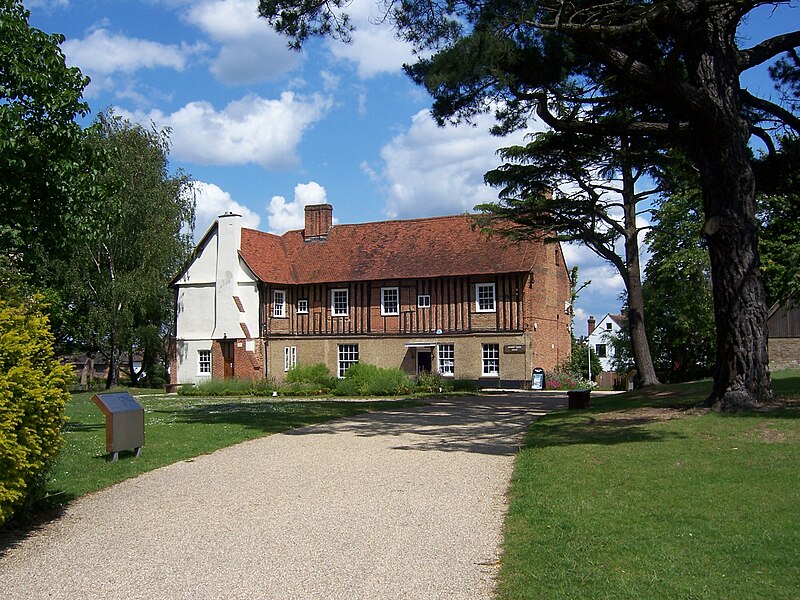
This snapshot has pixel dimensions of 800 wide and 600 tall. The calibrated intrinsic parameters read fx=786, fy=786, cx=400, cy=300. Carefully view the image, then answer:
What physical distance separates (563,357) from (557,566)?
117ft

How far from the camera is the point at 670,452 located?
36.7 ft

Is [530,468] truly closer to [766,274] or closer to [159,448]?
[159,448]

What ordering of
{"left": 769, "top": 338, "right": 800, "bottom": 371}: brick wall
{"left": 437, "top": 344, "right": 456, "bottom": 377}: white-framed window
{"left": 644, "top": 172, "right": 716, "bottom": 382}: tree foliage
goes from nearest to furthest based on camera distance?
{"left": 644, "top": 172, "right": 716, "bottom": 382}: tree foliage → {"left": 437, "top": 344, "right": 456, "bottom": 377}: white-framed window → {"left": 769, "top": 338, "right": 800, "bottom": 371}: brick wall

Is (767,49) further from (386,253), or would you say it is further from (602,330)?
(602,330)

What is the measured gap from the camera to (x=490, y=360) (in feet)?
121

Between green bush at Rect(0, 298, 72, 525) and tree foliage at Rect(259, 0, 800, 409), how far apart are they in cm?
860

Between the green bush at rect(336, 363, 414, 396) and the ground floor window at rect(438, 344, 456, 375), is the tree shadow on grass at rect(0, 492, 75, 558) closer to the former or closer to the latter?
the green bush at rect(336, 363, 414, 396)

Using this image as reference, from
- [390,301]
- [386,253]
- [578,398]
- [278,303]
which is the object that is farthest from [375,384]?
[578,398]

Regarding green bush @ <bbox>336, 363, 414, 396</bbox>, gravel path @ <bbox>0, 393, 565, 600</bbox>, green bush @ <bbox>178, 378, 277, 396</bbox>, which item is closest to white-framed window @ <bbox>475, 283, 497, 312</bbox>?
green bush @ <bbox>336, 363, 414, 396</bbox>

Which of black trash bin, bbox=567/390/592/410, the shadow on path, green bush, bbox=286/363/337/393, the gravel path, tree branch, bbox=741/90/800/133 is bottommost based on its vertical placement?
the gravel path

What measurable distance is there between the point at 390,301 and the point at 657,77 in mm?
25643

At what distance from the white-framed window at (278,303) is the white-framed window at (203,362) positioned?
408 centimetres

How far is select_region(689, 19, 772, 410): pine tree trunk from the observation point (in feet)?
49.0

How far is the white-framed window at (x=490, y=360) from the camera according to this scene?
120 feet
